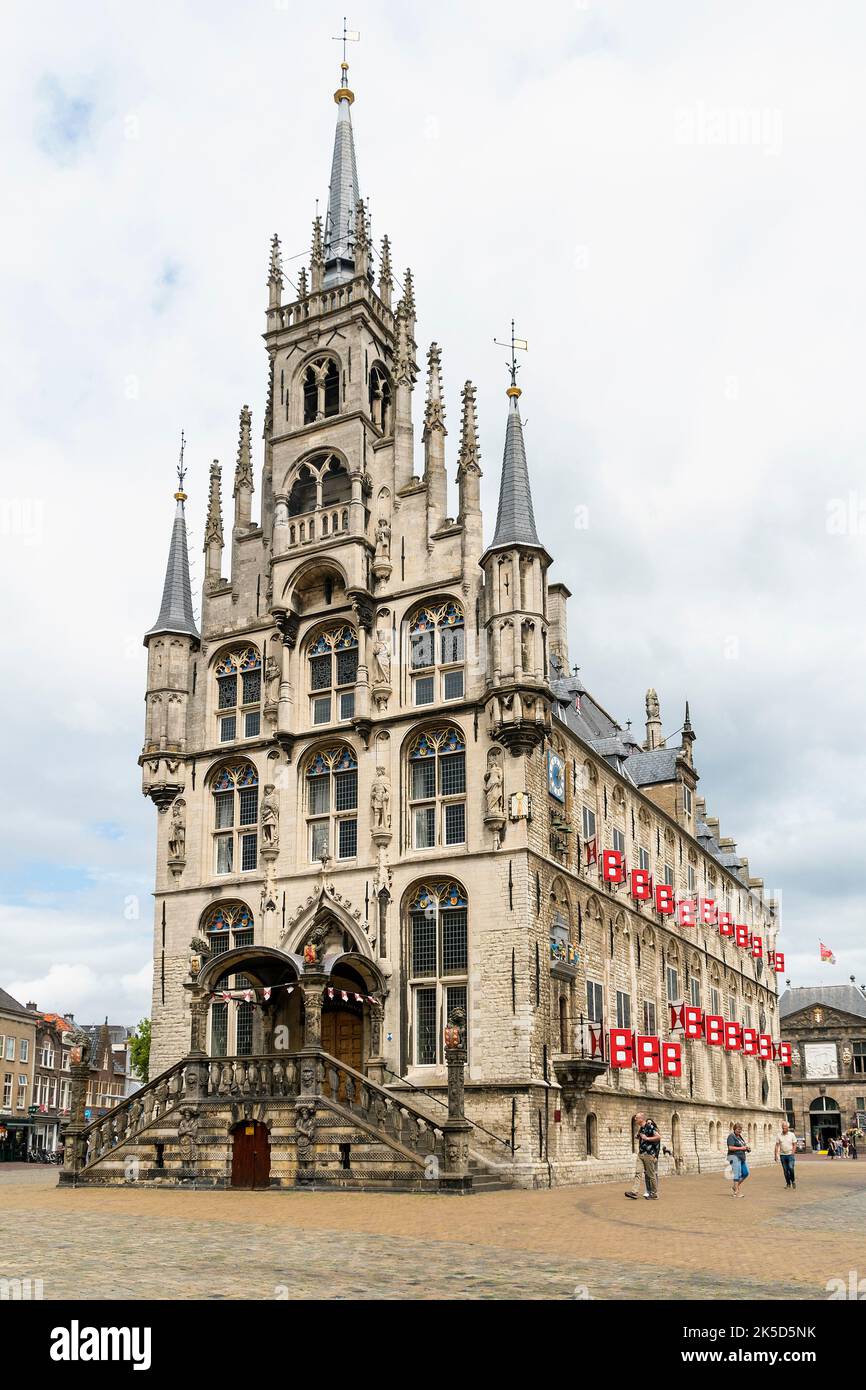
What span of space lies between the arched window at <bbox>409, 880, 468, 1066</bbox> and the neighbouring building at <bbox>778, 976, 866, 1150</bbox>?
7126cm

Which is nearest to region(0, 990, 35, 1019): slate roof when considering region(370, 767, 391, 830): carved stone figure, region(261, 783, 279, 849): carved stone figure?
region(261, 783, 279, 849): carved stone figure

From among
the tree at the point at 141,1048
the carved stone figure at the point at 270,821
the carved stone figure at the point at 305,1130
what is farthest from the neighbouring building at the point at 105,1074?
the carved stone figure at the point at 305,1130

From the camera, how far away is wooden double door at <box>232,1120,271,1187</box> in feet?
92.2

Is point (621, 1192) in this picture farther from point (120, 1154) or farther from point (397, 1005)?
point (120, 1154)

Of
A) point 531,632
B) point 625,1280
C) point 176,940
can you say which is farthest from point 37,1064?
point 625,1280

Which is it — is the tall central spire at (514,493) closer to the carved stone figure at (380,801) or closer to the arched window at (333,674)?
the arched window at (333,674)

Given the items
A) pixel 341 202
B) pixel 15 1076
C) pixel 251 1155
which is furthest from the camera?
pixel 15 1076

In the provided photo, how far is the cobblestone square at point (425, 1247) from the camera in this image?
37.5 ft

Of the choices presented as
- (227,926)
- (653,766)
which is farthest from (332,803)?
(653,766)

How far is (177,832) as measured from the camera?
39.1 m

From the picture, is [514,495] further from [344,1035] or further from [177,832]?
[344,1035]

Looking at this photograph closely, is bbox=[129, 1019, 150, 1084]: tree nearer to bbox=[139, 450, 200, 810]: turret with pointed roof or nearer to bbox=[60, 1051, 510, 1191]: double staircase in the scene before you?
bbox=[139, 450, 200, 810]: turret with pointed roof

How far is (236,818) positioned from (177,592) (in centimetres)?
819
